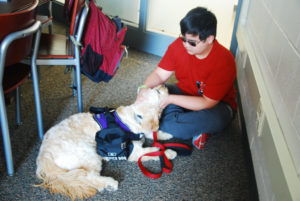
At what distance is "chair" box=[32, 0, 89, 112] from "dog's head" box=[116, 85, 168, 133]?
0.50m

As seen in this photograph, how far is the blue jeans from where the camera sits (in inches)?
81.1

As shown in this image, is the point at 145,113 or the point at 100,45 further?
the point at 100,45

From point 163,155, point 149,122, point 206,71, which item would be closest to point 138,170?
point 163,155

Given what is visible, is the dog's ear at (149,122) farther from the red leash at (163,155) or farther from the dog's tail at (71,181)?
the dog's tail at (71,181)

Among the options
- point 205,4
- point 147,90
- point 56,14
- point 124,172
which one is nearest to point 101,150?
point 124,172

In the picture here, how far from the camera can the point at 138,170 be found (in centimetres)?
187

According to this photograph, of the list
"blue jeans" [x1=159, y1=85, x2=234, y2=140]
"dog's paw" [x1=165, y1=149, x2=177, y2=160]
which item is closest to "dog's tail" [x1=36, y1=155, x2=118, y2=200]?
"dog's paw" [x1=165, y1=149, x2=177, y2=160]

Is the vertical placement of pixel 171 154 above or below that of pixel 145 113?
below

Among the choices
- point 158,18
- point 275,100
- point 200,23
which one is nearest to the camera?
point 275,100

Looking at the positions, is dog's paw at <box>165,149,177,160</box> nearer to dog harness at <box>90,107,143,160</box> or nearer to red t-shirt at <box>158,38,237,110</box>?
dog harness at <box>90,107,143,160</box>

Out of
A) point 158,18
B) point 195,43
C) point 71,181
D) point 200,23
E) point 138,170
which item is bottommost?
point 138,170

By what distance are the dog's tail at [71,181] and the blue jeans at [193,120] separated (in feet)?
1.99

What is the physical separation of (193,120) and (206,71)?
1.10ft

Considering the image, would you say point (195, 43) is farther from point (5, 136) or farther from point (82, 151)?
point (5, 136)
